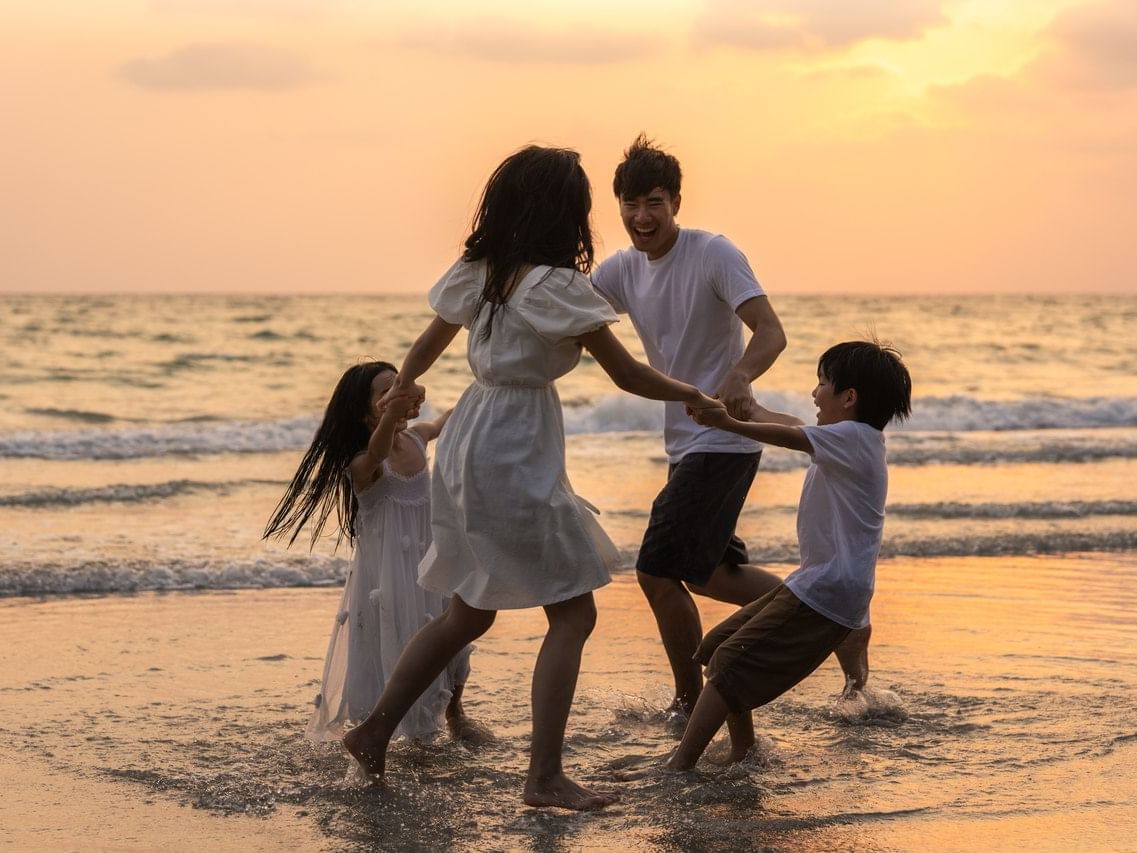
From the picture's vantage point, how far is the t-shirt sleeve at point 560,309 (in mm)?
3615

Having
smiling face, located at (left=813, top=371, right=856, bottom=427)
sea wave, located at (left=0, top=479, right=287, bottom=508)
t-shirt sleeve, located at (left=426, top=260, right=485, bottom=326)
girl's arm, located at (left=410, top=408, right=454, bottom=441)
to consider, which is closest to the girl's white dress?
girl's arm, located at (left=410, top=408, right=454, bottom=441)

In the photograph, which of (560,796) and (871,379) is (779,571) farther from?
(560,796)

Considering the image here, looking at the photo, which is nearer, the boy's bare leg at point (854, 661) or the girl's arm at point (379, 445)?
the girl's arm at point (379, 445)

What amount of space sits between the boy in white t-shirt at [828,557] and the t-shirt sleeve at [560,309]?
496mm

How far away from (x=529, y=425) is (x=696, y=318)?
108 centimetres

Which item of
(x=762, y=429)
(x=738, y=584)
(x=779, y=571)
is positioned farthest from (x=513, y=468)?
(x=779, y=571)

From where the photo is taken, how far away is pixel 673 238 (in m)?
4.70

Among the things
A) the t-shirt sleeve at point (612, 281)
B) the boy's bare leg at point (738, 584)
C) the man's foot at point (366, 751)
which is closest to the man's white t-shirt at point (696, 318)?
the t-shirt sleeve at point (612, 281)

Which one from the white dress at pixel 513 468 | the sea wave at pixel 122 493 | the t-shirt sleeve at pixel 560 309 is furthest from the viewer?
the sea wave at pixel 122 493

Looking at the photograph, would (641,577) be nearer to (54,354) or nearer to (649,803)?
(649,803)

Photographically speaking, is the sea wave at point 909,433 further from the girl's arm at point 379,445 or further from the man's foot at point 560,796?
the man's foot at point 560,796

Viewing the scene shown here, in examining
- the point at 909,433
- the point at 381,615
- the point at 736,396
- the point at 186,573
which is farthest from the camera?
the point at 909,433

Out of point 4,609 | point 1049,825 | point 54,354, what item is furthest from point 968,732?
point 54,354

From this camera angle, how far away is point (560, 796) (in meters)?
3.77
